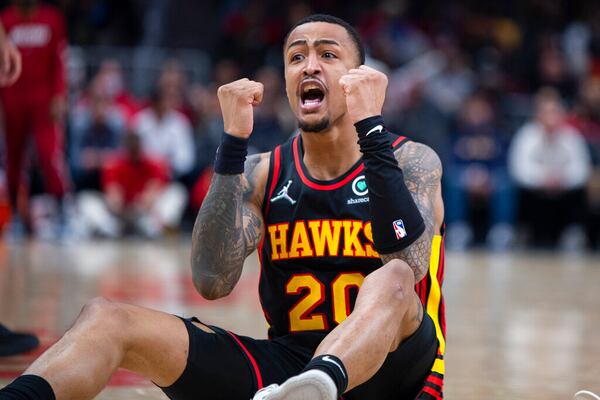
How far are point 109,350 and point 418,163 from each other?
1559 mm

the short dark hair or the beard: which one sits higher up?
the short dark hair

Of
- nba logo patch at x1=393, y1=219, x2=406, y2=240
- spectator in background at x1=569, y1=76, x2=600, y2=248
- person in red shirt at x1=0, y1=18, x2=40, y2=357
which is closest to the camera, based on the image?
nba logo patch at x1=393, y1=219, x2=406, y2=240

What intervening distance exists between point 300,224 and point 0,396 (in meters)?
1.53

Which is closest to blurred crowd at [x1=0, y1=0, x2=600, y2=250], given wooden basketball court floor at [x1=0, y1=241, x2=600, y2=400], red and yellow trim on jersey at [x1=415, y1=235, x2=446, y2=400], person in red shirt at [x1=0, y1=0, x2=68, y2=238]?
person in red shirt at [x1=0, y1=0, x2=68, y2=238]

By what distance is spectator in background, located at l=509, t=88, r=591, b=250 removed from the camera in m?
15.4

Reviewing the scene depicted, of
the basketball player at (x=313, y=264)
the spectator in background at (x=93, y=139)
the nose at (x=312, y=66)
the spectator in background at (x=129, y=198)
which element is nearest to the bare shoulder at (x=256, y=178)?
the basketball player at (x=313, y=264)

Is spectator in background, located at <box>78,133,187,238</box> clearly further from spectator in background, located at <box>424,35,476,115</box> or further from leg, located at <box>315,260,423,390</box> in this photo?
leg, located at <box>315,260,423,390</box>

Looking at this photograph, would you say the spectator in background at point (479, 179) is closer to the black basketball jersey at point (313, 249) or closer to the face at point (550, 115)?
the face at point (550, 115)

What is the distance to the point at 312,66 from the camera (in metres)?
4.59

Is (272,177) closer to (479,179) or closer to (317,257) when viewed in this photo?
(317,257)

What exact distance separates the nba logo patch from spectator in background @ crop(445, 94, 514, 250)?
37.9 feet

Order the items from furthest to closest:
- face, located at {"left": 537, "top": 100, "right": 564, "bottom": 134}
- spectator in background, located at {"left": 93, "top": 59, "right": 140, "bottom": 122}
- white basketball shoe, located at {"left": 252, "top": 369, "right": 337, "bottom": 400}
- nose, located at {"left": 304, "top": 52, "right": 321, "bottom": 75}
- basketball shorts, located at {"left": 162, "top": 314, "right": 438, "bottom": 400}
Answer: spectator in background, located at {"left": 93, "top": 59, "right": 140, "bottom": 122}, face, located at {"left": 537, "top": 100, "right": 564, "bottom": 134}, nose, located at {"left": 304, "top": 52, "right": 321, "bottom": 75}, basketball shorts, located at {"left": 162, "top": 314, "right": 438, "bottom": 400}, white basketball shoe, located at {"left": 252, "top": 369, "right": 337, "bottom": 400}

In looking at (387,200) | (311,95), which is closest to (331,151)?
(311,95)

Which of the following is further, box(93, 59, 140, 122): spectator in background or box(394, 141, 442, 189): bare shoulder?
box(93, 59, 140, 122): spectator in background
